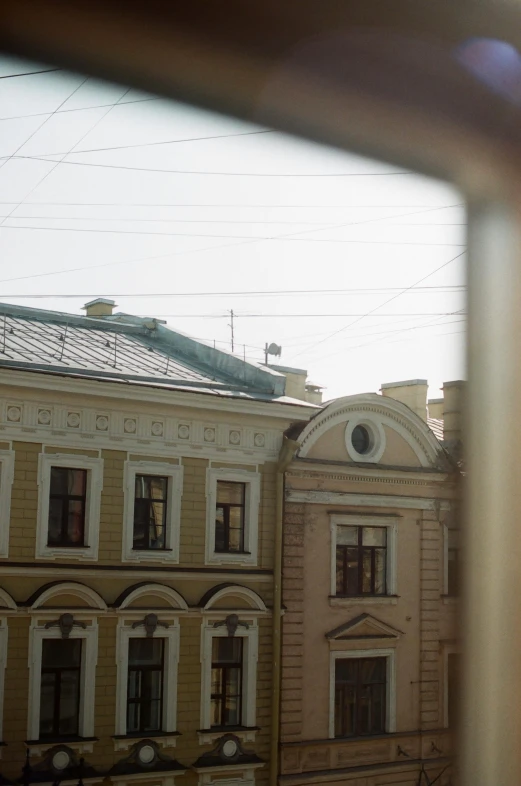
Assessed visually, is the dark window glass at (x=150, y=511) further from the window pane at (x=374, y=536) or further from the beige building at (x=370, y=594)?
the window pane at (x=374, y=536)

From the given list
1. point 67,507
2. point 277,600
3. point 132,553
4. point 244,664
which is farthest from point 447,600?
point 67,507

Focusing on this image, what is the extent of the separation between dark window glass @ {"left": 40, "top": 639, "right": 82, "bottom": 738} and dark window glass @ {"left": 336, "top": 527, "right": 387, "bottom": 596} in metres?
0.98

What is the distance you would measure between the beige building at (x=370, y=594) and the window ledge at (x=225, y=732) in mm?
120

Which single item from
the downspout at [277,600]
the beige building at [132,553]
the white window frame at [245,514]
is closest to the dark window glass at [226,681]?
the beige building at [132,553]

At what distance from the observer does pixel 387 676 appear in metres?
3.08

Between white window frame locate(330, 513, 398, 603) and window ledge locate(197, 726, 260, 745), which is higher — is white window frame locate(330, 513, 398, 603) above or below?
above

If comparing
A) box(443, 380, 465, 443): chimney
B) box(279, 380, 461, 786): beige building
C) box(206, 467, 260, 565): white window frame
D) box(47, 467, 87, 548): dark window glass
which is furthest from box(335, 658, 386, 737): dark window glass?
box(47, 467, 87, 548): dark window glass

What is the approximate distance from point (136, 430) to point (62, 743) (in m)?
0.99

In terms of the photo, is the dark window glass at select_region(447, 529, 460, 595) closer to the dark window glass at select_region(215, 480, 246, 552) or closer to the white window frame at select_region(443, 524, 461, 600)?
the white window frame at select_region(443, 524, 461, 600)

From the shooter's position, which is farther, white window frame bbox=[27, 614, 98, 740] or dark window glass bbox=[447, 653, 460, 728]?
dark window glass bbox=[447, 653, 460, 728]

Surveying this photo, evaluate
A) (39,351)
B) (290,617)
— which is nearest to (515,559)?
(290,617)

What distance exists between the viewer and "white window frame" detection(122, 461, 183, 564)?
2732 mm

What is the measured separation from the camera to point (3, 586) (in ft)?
8.29

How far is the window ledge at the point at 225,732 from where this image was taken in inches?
109
